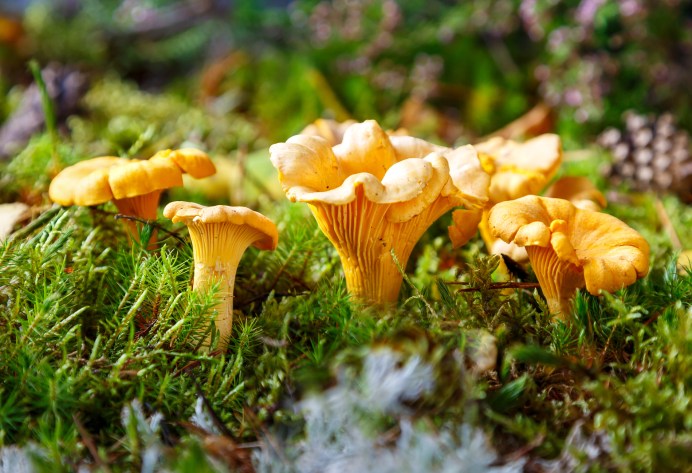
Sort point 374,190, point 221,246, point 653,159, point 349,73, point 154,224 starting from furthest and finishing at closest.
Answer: point 349,73
point 653,159
point 154,224
point 221,246
point 374,190

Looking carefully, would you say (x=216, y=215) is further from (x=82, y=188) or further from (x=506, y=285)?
(x=506, y=285)

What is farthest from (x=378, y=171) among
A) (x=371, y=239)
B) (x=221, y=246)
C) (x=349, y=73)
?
(x=349, y=73)

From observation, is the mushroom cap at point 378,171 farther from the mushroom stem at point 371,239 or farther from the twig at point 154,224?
the twig at point 154,224

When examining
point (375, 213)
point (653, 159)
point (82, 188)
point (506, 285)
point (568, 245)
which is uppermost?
point (82, 188)

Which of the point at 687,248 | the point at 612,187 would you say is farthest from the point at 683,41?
the point at 687,248

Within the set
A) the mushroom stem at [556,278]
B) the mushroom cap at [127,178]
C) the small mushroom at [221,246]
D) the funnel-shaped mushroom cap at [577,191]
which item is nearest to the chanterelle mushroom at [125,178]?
the mushroom cap at [127,178]

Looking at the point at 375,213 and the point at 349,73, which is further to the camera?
the point at 349,73
